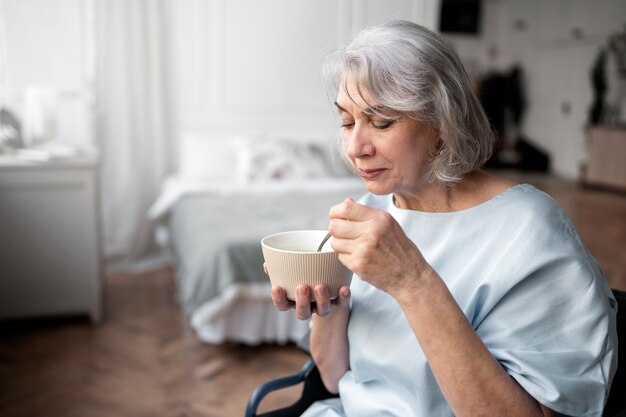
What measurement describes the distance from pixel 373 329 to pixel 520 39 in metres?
9.20

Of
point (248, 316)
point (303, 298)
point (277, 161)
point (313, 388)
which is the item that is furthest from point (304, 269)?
point (277, 161)

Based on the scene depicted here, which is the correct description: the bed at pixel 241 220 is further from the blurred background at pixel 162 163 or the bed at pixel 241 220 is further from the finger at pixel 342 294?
the finger at pixel 342 294

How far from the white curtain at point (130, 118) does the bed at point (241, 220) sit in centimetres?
19

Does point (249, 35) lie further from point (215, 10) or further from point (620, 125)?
point (620, 125)

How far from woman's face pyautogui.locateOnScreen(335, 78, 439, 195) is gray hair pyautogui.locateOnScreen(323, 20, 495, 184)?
1cm

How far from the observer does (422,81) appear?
83 cm

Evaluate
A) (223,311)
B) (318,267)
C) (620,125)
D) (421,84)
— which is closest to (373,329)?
(318,267)

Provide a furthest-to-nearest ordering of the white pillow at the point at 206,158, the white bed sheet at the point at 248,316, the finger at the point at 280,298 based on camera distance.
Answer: the white pillow at the point at 206,158 → the white bed sheet at the point at 248,316 → the finger at the point at 280,298

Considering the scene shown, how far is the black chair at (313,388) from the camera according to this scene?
0.90m

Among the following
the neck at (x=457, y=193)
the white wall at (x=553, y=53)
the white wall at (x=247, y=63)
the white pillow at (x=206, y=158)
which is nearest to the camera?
the neck at (x=457, y=193)

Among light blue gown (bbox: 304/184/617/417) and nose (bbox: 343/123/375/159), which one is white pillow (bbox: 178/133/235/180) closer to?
light blue gown (bbox: 304/184/617/417)

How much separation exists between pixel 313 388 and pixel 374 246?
1.69 ft

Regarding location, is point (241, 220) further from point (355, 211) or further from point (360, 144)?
point (355, 211)

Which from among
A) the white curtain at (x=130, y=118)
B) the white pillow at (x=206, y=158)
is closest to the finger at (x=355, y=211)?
the white pillow at (x=206, y=158)
